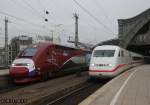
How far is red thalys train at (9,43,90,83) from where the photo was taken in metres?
22.6

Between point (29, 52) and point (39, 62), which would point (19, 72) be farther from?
point (29, 52)

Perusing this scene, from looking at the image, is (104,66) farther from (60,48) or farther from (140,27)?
(140,27)

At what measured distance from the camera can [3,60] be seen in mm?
49781

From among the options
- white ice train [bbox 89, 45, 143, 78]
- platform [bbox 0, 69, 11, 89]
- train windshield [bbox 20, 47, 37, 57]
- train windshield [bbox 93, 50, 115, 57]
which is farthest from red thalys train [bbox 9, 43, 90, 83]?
train windshield [bbox 93, 50, 115, 57]

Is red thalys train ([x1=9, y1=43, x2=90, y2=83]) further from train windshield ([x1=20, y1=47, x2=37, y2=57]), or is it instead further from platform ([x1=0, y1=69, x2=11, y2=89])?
platform ([x1=0, y1=69, x2=11, y2=89])

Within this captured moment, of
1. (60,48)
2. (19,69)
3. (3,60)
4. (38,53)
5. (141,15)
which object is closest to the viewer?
(19,69)

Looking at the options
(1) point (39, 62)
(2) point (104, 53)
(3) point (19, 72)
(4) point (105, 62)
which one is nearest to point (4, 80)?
(3) point (19, 72)

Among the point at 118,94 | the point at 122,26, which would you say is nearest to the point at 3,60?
the point at 118,94

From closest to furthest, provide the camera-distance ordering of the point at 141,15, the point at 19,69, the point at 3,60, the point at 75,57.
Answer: the point at 19,69 < the point at 75,57 < the point at 3,60 < the point at 141,15

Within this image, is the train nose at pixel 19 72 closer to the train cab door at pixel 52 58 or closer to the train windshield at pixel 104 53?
the train cab door at pixel 52 58

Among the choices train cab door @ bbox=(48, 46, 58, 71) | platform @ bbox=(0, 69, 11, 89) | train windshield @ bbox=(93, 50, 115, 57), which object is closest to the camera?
platform @ bbox=(0, 69, 11, 89)

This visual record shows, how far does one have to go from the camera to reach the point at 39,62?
23.7 meters

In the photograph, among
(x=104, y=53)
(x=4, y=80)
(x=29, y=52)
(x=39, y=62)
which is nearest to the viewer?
(x=4, y=80)

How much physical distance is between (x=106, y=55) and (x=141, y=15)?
69116 mm
